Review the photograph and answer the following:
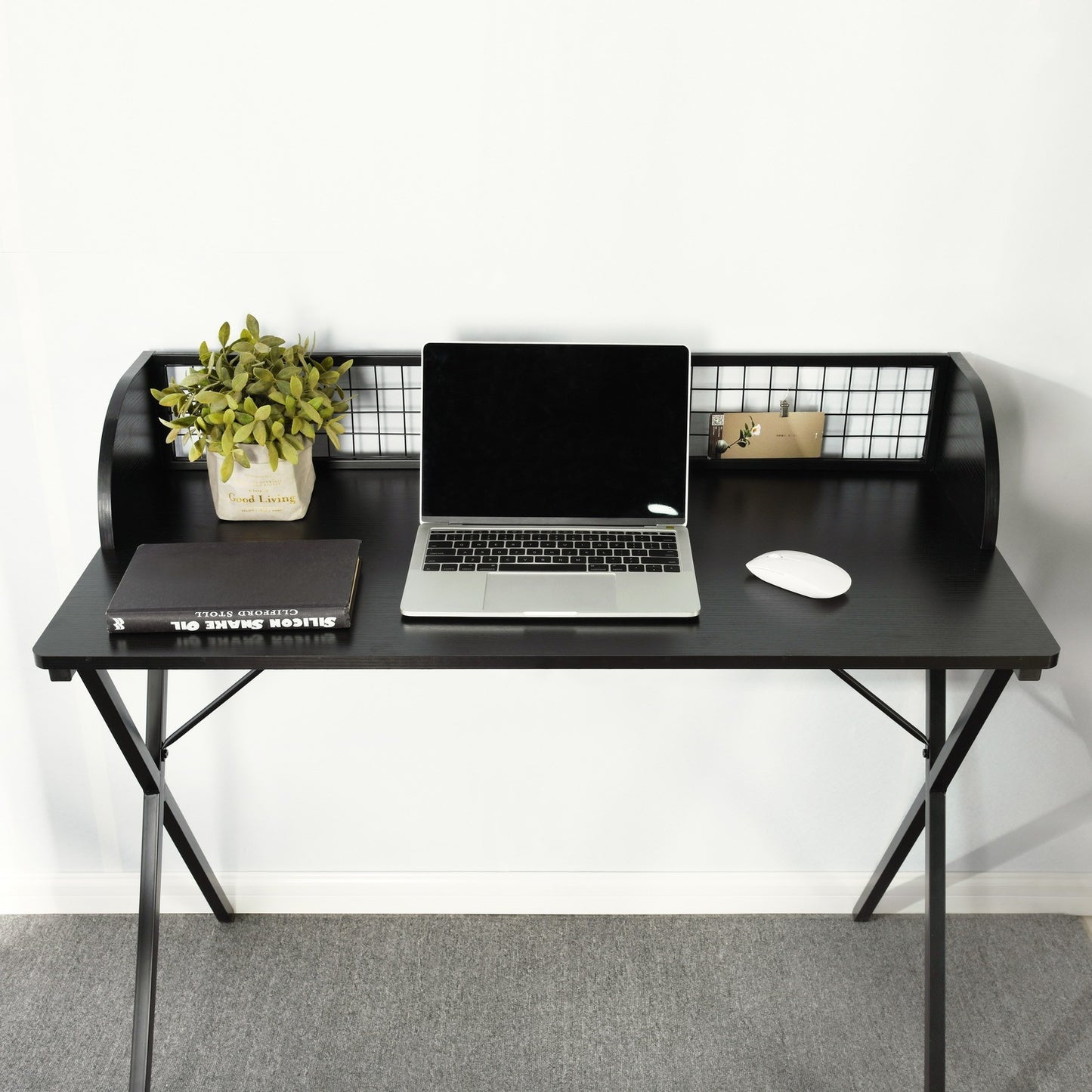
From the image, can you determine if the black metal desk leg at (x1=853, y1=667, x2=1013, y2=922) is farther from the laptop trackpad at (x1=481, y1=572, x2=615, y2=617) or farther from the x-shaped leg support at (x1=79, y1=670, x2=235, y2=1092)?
the x-shaped leg support at (x1=79, y1=670, x2=235, y2=1092)

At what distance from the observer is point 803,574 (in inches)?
47.1

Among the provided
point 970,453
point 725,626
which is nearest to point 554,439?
point 725,626

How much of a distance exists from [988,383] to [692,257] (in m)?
0.47

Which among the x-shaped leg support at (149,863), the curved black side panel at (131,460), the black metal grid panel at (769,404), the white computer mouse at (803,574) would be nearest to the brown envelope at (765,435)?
the black metal grid panel at (769,404)

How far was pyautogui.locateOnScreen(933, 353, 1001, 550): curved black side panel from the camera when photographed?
1.27m

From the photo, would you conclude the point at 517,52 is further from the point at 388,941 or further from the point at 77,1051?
the point at 77,1051

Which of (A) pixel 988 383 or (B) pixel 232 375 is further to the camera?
(A) pixel 988 383

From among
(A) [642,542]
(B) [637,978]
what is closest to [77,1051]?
(B) [637,978]

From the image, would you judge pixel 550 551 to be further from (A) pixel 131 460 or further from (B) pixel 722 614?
(A) pixel 131 460

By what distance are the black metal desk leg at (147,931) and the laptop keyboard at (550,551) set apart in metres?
0.58

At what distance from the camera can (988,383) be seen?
4.84ft

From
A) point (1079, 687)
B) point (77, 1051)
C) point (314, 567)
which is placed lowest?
point (77, 1051)

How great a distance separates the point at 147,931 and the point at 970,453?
136 centimetres

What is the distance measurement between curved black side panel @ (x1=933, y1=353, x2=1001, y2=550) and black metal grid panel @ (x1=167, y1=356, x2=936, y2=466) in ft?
0.15
